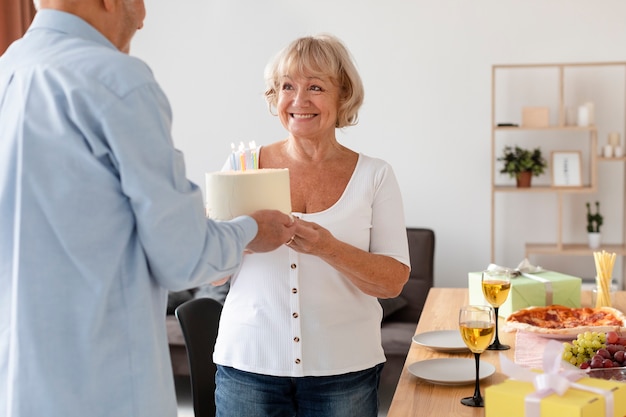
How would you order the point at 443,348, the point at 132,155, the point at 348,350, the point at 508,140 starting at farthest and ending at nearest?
the point at 508,140 < the point at 443,348 < the point at 348,350 < the point at 132,155

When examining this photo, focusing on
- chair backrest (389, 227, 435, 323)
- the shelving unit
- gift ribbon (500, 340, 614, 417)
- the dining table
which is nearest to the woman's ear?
gift ribbon (500, 340, 614, 417)

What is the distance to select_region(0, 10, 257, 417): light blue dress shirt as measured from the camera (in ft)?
4.03

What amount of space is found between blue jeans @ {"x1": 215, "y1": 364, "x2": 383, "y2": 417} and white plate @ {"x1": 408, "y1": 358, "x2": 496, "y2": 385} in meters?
0.15

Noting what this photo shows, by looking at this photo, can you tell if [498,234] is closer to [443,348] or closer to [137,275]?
[443,348]

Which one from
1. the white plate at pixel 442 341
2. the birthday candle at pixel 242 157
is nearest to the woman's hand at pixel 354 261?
the birthday candle at pixel 242 157

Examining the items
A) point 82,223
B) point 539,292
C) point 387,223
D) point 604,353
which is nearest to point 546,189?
point 539,292

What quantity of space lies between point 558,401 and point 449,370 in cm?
79

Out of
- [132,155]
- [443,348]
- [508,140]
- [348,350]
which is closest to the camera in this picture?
[132,155]

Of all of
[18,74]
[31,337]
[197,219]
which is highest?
[18,74]

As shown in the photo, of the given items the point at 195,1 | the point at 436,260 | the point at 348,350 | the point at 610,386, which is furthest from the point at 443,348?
the point at 195,1

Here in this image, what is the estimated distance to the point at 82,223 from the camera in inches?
48.6

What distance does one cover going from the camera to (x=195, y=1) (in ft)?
17.2

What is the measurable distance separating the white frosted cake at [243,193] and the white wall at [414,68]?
3499 millimetres

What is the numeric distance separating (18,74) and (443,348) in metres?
1.38
